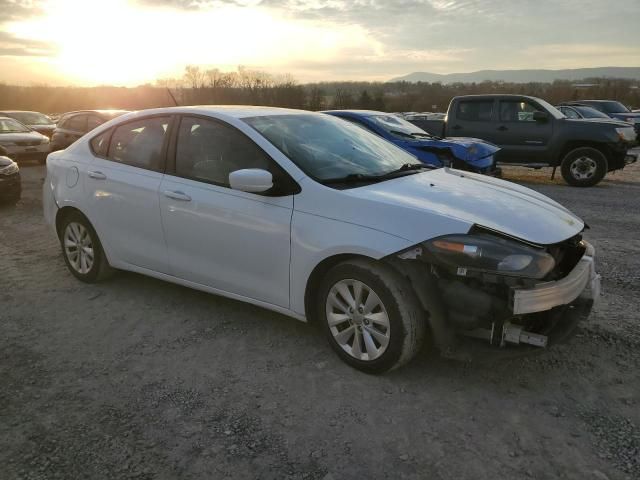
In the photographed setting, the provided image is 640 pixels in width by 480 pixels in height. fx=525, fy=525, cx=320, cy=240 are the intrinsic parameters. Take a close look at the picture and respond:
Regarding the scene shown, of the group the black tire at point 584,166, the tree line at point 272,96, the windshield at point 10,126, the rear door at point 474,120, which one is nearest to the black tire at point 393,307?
the black tire at point 584,166

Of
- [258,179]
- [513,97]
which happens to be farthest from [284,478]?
[513,97]

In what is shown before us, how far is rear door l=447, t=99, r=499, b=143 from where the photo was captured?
1170cm

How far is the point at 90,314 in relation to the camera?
4273 mm

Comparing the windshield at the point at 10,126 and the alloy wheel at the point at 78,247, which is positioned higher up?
the windshield at the point at 10,126

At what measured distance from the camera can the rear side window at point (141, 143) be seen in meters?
4.20

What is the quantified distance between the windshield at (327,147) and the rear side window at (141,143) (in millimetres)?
825

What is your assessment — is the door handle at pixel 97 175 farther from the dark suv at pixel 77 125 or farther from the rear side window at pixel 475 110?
the dark suv at pixel 77 125

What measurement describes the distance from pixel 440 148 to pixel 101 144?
5.47 meters

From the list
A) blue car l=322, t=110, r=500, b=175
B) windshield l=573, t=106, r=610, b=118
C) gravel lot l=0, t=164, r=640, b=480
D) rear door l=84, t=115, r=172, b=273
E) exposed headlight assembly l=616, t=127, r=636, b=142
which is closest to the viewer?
gravel lot l=0, t=164, r=640, b=480

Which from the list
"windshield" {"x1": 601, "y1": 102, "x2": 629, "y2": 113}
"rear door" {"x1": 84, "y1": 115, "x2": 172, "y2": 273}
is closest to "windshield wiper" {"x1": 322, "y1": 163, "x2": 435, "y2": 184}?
"rear door" {"x1": 84, "y1": 115, "x2": 172, "y2": 273}

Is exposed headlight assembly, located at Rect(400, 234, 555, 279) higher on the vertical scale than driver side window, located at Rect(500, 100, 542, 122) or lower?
lower

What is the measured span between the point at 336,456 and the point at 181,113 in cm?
284

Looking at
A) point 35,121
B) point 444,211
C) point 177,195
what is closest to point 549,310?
point 444,211

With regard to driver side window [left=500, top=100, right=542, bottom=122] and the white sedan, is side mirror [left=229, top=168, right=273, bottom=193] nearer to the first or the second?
the white sedan
